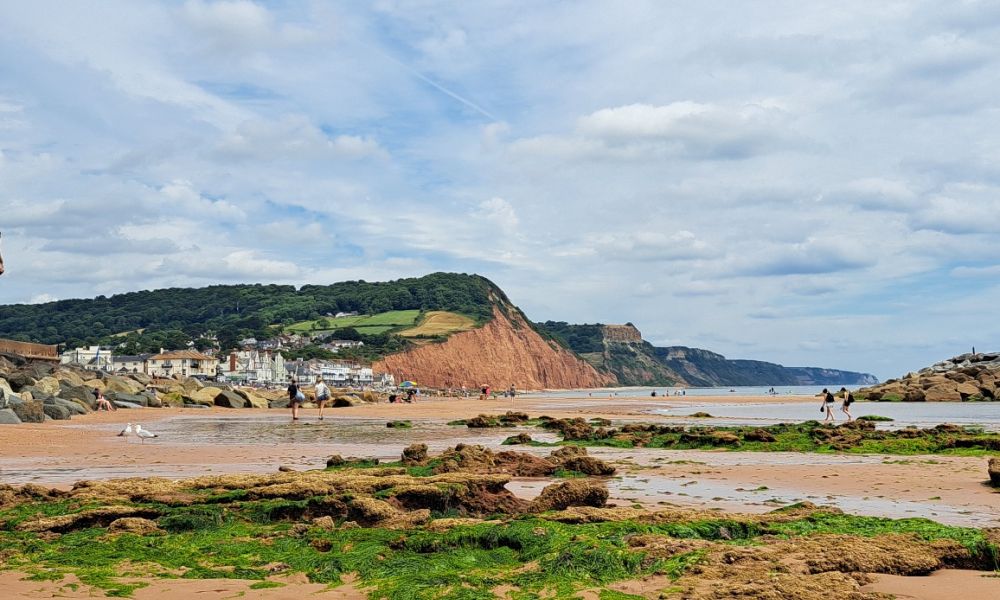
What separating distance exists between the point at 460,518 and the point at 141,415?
32302mm

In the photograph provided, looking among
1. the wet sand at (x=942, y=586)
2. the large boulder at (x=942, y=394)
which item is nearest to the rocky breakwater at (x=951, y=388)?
the large boulder at (x=942, y=394)

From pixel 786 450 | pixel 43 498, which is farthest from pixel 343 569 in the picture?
pixel 786 450

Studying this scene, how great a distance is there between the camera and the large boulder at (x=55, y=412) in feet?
96.3

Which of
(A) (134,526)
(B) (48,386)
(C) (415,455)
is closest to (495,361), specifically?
(B) (48,386)

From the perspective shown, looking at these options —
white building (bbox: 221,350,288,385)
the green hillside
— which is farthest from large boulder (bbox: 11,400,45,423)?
the green hillside

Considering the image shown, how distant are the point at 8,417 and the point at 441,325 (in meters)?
135

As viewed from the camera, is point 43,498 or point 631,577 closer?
point 631,577

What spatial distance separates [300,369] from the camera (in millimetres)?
134125

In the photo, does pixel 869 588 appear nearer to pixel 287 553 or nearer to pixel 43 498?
pixel 287 553

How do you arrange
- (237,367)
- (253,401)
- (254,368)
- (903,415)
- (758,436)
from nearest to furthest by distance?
(758,436)
(903,415)
(253,401)
(237,367)
(254,368)

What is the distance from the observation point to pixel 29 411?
26.7 metres

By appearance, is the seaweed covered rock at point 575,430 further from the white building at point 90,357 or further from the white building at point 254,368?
the white building at point 90,357

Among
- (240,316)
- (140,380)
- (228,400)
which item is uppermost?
(240,316)

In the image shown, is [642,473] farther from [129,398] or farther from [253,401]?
[253,401]
